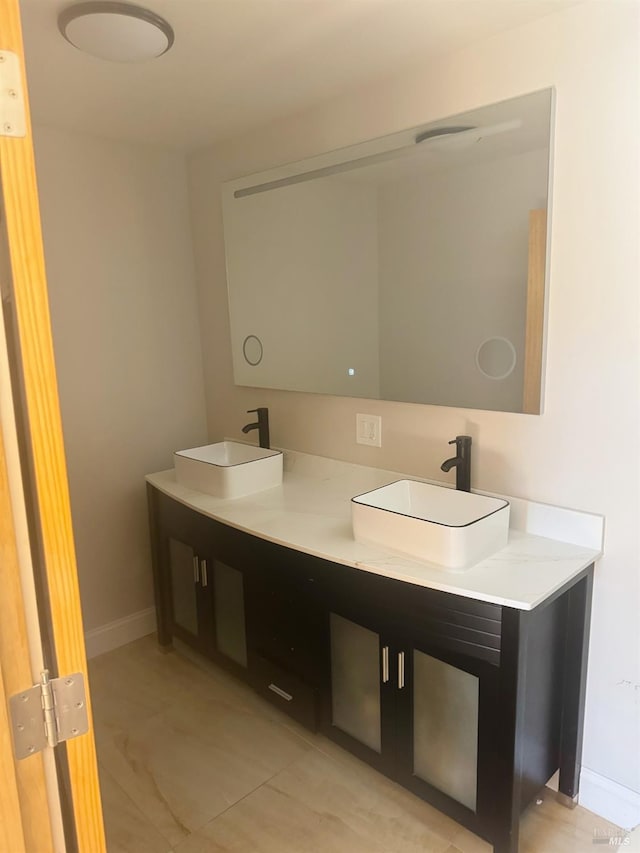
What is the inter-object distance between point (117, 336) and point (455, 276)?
1561mm

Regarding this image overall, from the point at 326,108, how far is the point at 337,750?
2339mm

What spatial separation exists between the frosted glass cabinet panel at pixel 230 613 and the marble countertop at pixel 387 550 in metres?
0.28

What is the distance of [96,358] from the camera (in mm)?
2623

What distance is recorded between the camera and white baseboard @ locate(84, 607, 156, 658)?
8.93 feet

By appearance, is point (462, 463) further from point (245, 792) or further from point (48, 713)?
point (48, 713)

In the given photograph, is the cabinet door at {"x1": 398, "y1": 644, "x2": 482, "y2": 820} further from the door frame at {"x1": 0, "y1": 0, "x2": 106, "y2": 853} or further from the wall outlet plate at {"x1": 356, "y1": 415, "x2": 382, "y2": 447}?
the door frame at {"x1": 0, "y1": 0, "x2": 106, "y2": 853}

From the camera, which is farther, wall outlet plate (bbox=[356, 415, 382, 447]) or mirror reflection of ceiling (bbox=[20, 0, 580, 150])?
wall outlet plate (bbox=[356, 415, 382, 447])

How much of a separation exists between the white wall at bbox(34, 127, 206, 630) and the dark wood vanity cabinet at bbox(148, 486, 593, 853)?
0.76 metres

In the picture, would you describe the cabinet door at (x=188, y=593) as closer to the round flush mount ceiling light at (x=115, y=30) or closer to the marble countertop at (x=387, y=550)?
the marble countertop at (x=387, y=550)

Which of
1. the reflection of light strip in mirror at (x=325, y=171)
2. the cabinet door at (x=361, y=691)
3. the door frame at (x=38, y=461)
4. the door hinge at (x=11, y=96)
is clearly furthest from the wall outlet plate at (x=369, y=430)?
the door hinge at (x=11, y=96)

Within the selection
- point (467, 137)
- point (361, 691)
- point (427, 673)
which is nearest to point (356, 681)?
point (361, 691)

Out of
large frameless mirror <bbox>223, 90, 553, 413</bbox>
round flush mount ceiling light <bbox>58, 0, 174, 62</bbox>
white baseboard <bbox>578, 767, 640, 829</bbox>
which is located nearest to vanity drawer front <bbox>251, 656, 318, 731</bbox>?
white baseboard <bbox>578, 767, 640, 829</bbox>

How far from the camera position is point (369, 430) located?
2.28m

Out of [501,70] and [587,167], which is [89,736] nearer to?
[587,167]
